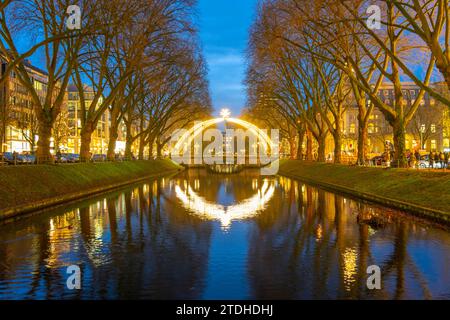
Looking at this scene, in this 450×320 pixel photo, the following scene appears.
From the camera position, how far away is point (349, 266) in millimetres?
11391

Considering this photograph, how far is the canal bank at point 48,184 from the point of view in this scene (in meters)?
22.2

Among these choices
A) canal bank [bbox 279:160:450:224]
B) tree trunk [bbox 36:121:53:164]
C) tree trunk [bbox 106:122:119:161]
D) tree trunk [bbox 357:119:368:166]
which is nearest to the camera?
canal bank [bbox 279:160:450:224]

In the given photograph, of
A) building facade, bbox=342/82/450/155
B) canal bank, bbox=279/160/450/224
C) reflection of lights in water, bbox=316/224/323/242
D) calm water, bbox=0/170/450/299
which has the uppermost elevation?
building facade, bbox=342/82/450/155

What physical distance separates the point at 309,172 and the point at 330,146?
74.3 m

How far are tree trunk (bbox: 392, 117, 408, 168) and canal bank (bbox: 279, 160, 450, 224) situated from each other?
1.29 meters

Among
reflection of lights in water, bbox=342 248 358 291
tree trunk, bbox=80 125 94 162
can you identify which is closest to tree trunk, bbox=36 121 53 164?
tree trunk, bbox=80 125 94 162

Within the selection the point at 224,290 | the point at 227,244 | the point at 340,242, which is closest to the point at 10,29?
the point at 227,244

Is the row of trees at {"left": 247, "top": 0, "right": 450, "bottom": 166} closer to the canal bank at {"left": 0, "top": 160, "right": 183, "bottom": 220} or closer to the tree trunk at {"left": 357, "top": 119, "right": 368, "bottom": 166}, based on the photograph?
the tree trunk at {"left": 357, "top": 119, "right": 368, "bottom": 166}

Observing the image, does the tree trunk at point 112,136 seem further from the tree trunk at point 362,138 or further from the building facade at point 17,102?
the building facade at point 17,102

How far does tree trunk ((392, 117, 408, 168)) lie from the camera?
3266 centimetres

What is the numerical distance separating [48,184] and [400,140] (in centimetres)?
2229

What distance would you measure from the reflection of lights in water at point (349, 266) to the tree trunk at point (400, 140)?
21165 mm

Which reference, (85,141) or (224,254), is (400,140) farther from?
(85,141)

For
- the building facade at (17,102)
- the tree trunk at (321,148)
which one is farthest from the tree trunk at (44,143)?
the building facade at (17,102)
